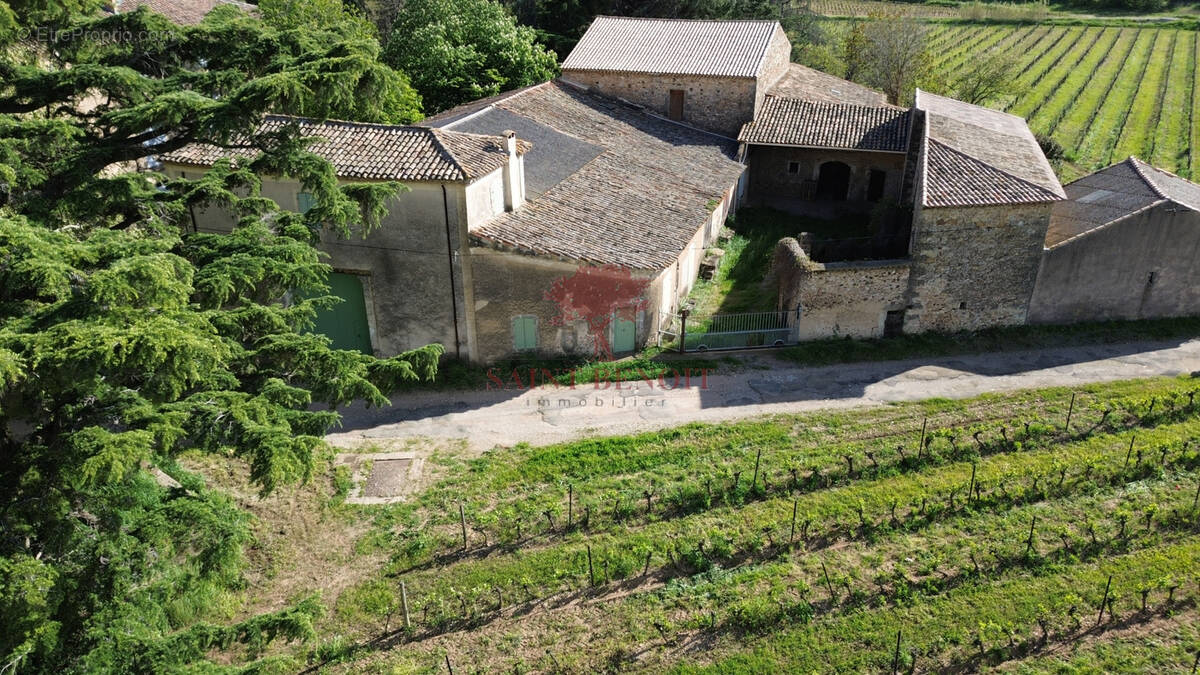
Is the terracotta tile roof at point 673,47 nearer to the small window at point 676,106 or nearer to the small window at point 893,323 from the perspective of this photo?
the small window at point 676,106

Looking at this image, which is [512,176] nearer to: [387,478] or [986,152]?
[387,478]

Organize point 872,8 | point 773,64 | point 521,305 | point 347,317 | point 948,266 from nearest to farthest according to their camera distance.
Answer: point 521,305, point 347,317, point 948,266, point 773,64, point 872,8

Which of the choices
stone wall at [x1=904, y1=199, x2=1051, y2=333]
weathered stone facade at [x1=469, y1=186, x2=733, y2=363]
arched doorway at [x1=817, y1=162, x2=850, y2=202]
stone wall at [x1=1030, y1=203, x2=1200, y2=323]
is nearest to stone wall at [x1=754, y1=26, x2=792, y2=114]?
arched doorway at [x1=817, y1=162, x2=850, y2=202]

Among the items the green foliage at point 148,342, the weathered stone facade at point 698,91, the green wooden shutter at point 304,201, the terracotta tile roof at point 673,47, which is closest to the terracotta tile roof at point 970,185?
the weathered stone facade at point 698,91

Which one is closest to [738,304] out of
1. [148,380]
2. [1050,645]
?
[1050,645]

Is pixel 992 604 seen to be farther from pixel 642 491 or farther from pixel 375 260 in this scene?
pixel 375 260

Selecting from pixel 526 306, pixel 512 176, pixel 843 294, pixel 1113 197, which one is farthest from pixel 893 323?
pixel 512 176
